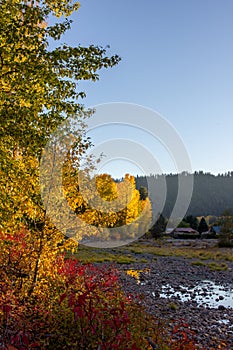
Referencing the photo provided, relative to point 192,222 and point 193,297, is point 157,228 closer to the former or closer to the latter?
point 192,222

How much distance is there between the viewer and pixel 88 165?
8984 mm

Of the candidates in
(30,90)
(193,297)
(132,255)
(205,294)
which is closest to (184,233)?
(132,255)

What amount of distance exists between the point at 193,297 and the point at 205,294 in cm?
115

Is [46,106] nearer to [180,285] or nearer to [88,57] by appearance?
[88,57]

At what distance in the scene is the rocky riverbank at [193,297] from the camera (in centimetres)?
990

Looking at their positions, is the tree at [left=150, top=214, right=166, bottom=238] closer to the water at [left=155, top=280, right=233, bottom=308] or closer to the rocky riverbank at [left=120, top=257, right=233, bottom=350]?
the rocky riverbank at [left=120, top=257, right=233, bottom=350]

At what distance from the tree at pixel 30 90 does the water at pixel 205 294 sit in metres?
8.64

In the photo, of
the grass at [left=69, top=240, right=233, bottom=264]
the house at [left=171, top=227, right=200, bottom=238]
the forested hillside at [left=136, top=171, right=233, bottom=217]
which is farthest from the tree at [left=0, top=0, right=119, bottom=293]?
the forested hillside at [left=136, top=171, right=233, bottom=217]

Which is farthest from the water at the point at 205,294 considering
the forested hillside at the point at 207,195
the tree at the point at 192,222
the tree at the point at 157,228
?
the forested hillside at the point at 207,195

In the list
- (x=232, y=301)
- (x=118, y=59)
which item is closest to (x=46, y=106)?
(x=118, y=59)

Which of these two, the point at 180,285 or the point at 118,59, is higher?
the point at 118,59

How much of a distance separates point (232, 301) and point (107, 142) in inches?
360

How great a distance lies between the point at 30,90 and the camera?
6617mm

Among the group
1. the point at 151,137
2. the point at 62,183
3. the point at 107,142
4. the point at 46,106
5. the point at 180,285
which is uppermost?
the point at 151,137
